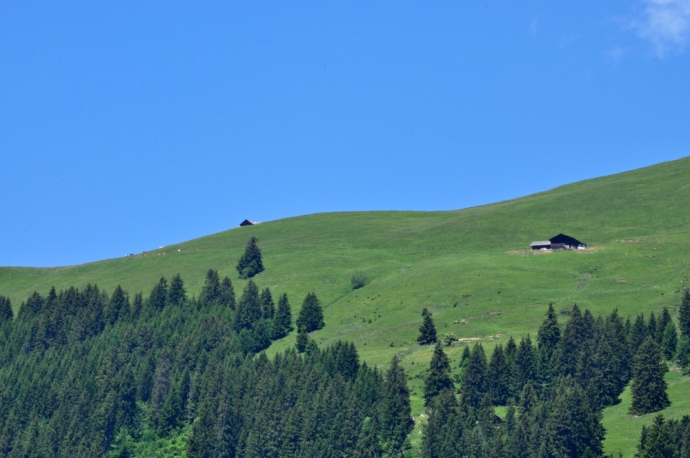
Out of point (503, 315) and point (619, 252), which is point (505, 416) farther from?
point (619, 252)

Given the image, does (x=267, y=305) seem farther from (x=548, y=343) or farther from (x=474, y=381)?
(x=474, y=381)

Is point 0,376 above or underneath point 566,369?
above

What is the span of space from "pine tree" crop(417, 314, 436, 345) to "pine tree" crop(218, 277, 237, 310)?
1691 inches

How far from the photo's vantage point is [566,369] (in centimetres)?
13212

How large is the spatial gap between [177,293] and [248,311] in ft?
74.0

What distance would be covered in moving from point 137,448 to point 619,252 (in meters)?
94.6

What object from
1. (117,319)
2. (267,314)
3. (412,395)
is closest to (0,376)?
(117,319)

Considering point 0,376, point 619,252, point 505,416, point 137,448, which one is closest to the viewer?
point 505,416

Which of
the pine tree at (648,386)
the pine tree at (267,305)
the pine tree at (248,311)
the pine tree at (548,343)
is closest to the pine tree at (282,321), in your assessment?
the pine tree at (267,305)

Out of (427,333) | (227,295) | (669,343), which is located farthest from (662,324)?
(227,295)

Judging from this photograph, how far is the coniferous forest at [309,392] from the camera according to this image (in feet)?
376

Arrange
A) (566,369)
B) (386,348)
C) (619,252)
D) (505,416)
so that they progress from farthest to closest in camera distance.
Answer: (619,252)
(386,348)
(566,369)
(505,416)

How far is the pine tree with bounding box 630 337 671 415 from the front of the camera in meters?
119

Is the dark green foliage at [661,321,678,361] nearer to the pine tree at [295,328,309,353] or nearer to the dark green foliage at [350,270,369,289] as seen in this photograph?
the pine tree at [295,328,309,353]
